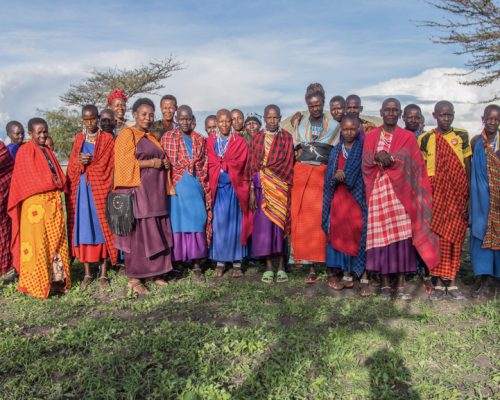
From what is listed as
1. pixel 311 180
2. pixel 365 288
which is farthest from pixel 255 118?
pixel 365 288

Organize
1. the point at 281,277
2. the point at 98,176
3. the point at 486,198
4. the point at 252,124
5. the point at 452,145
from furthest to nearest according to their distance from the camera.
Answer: the point at 252,124 → the point at 281,277 → the point at 98,176 → the point at 452,145 → the point at 486,198

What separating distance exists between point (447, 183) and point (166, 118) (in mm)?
3486

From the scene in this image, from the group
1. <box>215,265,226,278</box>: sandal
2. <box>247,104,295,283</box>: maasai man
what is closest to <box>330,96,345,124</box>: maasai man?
<box>247,104,295,283</box>: maasai man

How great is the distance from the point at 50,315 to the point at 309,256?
2941 millimetres

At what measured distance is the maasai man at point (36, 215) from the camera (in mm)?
5379

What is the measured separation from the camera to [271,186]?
587cm

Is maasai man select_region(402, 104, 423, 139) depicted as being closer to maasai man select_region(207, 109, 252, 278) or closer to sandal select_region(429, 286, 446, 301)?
sandal select_region(429, 286, 446, 301)

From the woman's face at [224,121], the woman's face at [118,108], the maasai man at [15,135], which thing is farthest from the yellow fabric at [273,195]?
the maasai man at [15,135]

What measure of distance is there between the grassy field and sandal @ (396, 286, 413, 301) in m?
0.11

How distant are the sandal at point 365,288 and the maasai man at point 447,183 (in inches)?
26.7

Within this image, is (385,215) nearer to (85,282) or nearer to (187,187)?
(187,187)

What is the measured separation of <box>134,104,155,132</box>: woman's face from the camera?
5445 millimetres

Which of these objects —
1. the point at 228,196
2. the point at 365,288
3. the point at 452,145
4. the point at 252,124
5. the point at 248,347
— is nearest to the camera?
the point at 248,347

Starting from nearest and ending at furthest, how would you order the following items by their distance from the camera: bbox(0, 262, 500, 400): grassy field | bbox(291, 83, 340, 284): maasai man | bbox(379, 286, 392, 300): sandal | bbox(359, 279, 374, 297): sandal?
bbox(0, 262, 500, 400): grassy field → bbox(379, 286, 392, 300): sandal → bbox(359, 279, 374, 297): sandal → bbox(291, 83, 340, 284): maasai man
